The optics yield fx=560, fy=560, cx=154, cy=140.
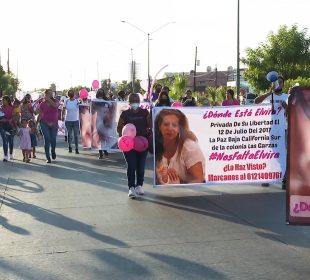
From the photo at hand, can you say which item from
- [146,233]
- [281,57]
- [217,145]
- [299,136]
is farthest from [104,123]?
[281,57]

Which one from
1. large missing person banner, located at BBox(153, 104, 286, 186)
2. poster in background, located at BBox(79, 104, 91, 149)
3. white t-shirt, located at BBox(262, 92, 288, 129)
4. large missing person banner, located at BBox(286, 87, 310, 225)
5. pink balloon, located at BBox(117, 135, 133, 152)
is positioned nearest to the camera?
large missing person banner, located at BBox(286, 87, 310, 225)

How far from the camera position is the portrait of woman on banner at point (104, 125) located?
46.7ft

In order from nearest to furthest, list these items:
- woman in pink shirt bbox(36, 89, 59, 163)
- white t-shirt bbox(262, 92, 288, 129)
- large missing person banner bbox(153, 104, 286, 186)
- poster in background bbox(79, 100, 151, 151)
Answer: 1. large missing person banner bbox(153, 104, 286, 186)
2. white t-shirt bbox(262, 92, 288, 129)
3. woman in pink shirt bbox(36, 89, 59, 163)
4. poster in background bbox(79, 100, 151, 151)

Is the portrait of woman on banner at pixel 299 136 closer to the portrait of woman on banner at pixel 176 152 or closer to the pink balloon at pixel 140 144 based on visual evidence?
the portrait of woman on banner at pixel 176 152

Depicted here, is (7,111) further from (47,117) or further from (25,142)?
(47,117)

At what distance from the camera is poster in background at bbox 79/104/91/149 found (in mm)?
15205

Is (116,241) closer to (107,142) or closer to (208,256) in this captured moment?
(208,256)

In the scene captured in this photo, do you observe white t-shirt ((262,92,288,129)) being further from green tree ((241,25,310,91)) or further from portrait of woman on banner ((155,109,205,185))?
green tree ((241,25,310,91))

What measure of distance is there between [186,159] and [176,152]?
189 millimetres

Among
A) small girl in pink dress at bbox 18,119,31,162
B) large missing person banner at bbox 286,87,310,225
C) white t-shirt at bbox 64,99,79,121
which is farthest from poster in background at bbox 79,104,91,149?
large missing person banner at bbox 286,87,310,225

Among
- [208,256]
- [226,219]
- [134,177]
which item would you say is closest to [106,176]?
[134,177]

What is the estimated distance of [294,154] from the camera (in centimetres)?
537

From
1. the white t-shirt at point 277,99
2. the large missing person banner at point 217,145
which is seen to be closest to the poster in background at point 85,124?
the white t-shirt at point 277,99

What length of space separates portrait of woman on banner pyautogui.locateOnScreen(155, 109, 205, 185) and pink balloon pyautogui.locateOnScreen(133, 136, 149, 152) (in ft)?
0.70
